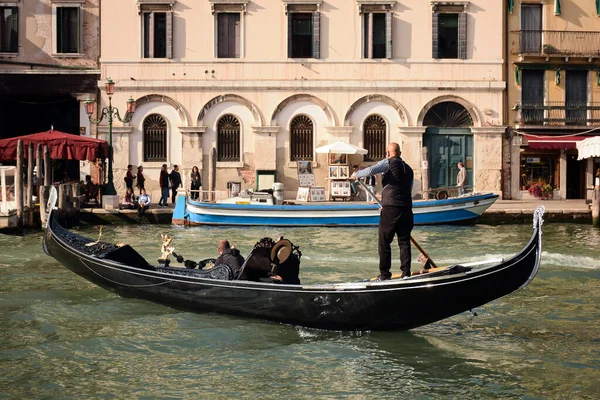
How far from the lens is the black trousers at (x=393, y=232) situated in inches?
391

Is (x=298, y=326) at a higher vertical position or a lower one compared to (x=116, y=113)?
lower

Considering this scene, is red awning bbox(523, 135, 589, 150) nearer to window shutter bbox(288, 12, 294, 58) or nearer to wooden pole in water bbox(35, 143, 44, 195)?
window shutter bbox(288, 12, 294, 58)

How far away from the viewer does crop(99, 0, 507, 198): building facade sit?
24.9 m

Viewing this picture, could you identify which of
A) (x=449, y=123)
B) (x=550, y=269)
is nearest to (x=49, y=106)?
(x=449, y=123)

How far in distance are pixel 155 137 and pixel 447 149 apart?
702 centimetres

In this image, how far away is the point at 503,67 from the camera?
992 inches

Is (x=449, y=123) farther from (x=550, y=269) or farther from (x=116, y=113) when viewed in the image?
(x=550, y=269)

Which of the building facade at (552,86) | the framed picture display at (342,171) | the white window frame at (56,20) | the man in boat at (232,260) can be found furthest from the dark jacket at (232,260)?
the building facade at (552,86)

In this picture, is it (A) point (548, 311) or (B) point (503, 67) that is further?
(B) point (503, 67)

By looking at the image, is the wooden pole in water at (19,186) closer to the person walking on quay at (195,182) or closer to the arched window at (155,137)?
the person walking on quay at (195,182)

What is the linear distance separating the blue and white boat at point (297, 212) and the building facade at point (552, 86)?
158 inches

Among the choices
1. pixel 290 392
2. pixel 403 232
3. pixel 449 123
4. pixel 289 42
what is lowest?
pixel 290 392

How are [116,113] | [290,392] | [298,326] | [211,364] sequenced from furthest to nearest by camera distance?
[116,113] → [298,326] → [211,364] → [290,392]

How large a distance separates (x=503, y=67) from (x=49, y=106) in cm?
1138
